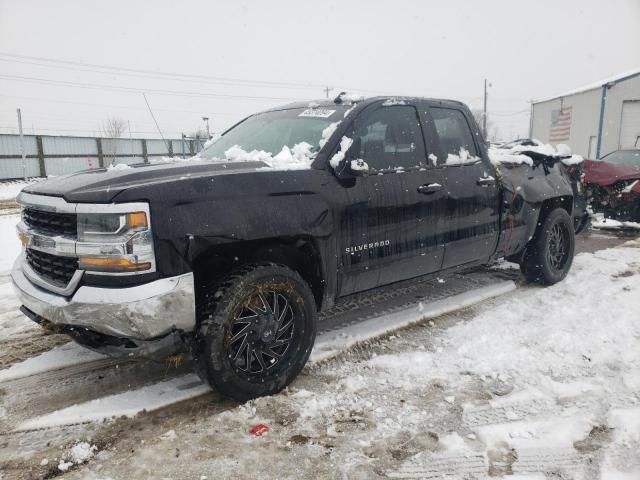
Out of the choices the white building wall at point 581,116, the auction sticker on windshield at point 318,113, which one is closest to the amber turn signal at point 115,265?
the auction sticker on windshield at point 318,113

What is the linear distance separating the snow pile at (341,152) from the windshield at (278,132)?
0.14 metres

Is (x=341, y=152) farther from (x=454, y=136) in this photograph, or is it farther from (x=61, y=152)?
(x=61, y=152)

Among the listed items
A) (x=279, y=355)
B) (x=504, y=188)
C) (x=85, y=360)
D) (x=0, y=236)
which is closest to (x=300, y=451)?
(x=279, y=355)

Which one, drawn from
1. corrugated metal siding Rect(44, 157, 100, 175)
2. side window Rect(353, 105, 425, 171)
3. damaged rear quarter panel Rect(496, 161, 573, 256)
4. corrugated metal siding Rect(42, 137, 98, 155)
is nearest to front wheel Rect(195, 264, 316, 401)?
side window Rect(353, 105, 425, 171)

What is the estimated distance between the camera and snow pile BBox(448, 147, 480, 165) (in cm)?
408

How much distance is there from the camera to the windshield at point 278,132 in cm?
352

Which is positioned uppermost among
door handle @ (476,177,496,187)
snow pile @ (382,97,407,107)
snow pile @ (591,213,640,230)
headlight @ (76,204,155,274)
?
snow pile @ (382,97,407,107)

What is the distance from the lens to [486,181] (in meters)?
4.32

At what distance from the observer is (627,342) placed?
3.61 metres

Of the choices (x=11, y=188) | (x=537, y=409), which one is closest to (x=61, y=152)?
(x=11, y=188)

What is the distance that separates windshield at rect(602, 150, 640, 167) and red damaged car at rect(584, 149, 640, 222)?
722 mm

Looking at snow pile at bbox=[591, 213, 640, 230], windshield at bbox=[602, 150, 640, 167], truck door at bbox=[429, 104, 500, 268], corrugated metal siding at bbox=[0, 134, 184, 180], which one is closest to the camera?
truck door at bbox=[429, 104, 500, 268]

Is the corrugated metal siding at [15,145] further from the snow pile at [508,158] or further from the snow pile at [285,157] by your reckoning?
the snow pile at [508,158]

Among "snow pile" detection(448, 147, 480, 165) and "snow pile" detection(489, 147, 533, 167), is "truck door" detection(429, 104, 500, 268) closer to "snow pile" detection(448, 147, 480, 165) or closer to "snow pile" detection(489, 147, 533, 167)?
"snow pile" detection(448, 147, 480, 165)
